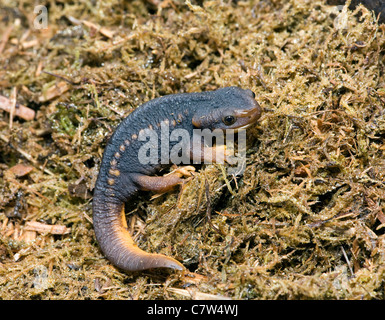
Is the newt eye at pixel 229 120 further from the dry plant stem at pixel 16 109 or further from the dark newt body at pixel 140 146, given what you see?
the dry plant stem at pixel 16 109

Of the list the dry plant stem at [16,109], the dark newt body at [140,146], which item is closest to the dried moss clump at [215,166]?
the dry plant stem at [16,109]

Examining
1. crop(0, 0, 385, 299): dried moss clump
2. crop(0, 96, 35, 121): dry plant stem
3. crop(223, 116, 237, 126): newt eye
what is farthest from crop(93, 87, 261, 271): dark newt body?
crop(0, 96, 35, 121): dry plant stem

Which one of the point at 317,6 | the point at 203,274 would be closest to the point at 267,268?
the point at 203,274

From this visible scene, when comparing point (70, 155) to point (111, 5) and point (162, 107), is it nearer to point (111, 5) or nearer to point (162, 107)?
point (162, 107)

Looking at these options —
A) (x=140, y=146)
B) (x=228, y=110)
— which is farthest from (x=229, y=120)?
(x=140, y=146)

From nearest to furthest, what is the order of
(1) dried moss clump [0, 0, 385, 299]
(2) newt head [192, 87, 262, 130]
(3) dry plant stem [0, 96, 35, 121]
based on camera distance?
(1) dried moss clump [0, 0, 385, 299] < (2) newt head [192, 87, 262, 130] < (3) dry plant stem [0, 96, 35, 121]

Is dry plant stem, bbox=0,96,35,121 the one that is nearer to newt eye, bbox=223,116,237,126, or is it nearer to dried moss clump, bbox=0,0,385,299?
dried moss clump, bbox=0,0,385,299

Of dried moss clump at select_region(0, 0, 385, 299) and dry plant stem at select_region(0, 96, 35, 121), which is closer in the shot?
dried moss clump at select_region(0, 0, 385, 299)
